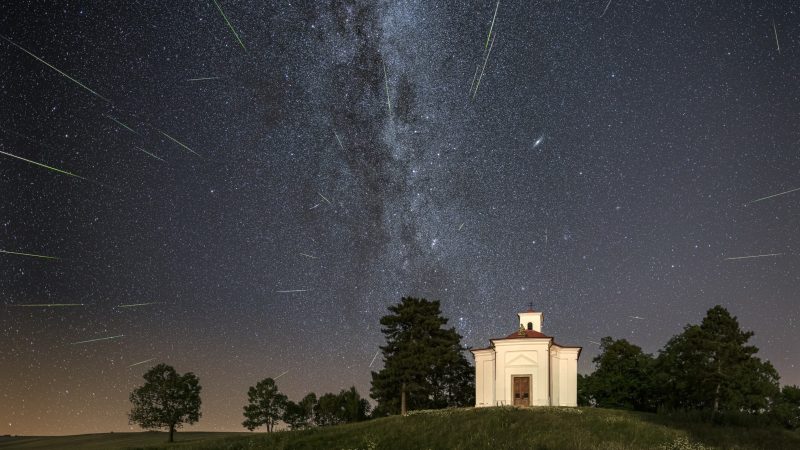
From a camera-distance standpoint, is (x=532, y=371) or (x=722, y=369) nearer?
(x=532, y=371)

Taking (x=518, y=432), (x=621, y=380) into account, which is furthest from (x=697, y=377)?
(x=518, y=432)

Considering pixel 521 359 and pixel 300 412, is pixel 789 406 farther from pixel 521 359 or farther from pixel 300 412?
pixel 300 412

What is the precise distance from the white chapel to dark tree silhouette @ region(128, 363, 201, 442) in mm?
38723

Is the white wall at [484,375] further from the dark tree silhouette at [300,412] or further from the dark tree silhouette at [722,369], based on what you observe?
the dark tree silhouette at [300,412]

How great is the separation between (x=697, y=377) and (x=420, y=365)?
24503 mm

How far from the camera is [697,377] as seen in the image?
196 feet

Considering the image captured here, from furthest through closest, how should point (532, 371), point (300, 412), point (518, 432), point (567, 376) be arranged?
point (300, 412) → point (567, 376) → point (532, 371) → point (518, 432)

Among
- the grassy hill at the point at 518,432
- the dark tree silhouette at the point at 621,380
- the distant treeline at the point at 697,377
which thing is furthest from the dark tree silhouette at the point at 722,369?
the grassy hill at the point at 518,432

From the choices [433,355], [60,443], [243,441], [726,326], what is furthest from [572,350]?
[60,443]

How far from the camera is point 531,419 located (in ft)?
118

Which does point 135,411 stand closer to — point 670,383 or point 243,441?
point 243,441

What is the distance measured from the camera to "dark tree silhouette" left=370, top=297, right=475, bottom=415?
195 feet

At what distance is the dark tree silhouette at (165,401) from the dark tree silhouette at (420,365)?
24.1 meters

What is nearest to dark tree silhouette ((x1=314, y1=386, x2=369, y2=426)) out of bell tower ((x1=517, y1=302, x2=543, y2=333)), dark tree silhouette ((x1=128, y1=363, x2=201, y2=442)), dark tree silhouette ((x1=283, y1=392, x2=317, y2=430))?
dark tree silhouette ((x1=283, y1=392, x2=317, y2=430))
